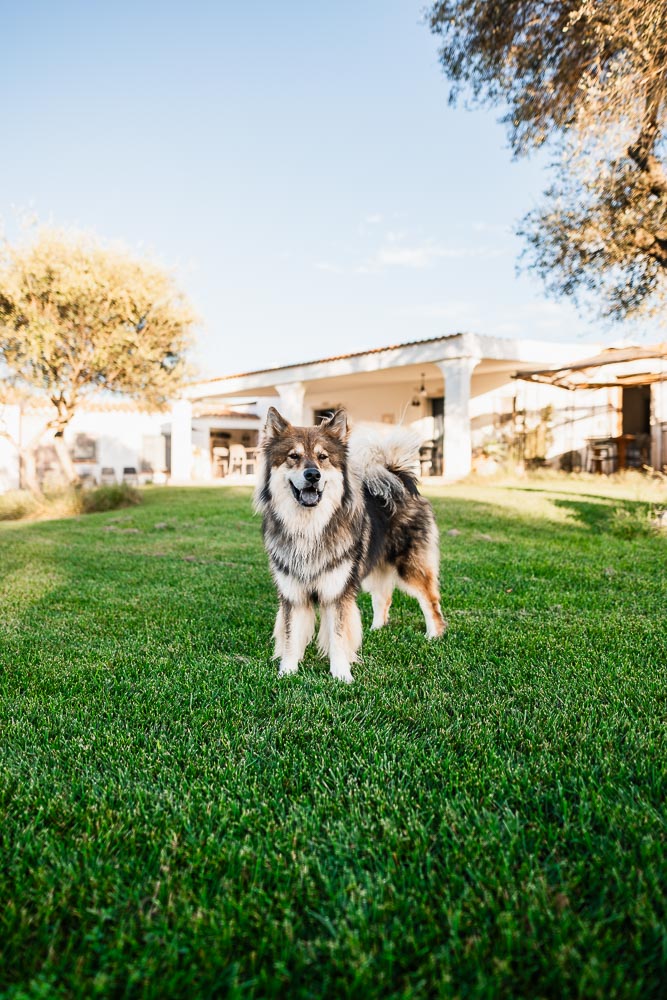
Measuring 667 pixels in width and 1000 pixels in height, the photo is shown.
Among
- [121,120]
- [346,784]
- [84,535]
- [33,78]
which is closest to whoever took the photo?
[346,784]

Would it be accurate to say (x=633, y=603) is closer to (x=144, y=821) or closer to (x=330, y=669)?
(x=330, y=669)

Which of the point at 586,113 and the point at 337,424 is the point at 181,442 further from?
the point at 337,424

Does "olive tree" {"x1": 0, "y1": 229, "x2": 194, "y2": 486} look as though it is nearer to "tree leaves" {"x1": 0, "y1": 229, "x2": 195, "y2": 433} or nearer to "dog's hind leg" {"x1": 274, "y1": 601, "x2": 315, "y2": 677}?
"tree leaves" {"x1": 0, "y1": 229, "x2": 195, "y2": 433}

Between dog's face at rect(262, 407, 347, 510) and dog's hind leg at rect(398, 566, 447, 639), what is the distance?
95cm

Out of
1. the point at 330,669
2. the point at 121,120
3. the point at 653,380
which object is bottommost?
the point at 330,669

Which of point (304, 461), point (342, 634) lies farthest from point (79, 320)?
point (342, 634)

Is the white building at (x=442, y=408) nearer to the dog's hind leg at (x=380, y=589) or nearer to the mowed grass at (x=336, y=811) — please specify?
the dog's hind leg at (x=380, y=589)

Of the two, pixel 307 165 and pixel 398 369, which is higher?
pixel 307 165

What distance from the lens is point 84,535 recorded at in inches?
346

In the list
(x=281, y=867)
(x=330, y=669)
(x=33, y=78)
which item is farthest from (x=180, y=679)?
(x=33, y=78)

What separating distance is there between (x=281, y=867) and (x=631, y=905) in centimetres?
89

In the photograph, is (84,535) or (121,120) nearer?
(84,535)

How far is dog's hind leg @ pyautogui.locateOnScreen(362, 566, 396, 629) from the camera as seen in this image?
157 inches

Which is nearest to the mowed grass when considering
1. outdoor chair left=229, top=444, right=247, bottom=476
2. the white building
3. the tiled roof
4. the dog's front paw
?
the dog's front paw
